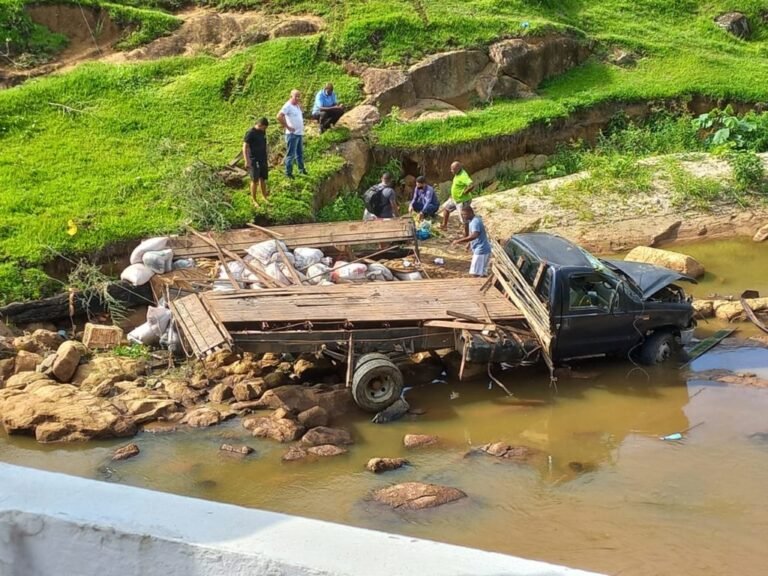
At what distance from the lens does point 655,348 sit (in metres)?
11.4

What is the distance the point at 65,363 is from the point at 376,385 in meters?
4.13

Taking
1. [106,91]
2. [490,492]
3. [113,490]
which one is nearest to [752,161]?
[490,492]

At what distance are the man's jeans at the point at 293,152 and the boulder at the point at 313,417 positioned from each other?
24.7ft

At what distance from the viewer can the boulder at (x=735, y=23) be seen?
2850 centimetres

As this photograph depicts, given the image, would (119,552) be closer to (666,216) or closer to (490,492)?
(490,492)

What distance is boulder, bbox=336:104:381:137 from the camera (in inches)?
739

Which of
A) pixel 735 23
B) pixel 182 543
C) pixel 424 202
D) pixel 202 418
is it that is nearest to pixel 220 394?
pixel 202 418

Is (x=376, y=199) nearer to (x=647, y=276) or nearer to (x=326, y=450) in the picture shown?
(x=647, y=276)

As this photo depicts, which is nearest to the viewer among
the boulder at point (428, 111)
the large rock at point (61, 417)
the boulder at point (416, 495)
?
the boulder at point (416, 495)

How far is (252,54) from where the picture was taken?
21.0 metres

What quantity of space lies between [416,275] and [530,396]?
3.01 meters

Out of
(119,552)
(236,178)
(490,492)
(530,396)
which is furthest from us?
(236,178)

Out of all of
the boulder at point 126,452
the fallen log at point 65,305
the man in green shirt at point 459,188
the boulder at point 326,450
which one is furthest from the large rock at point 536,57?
the boulder at point 126,452

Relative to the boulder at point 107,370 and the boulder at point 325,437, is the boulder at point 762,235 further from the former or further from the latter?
the boulder at point 107,370
